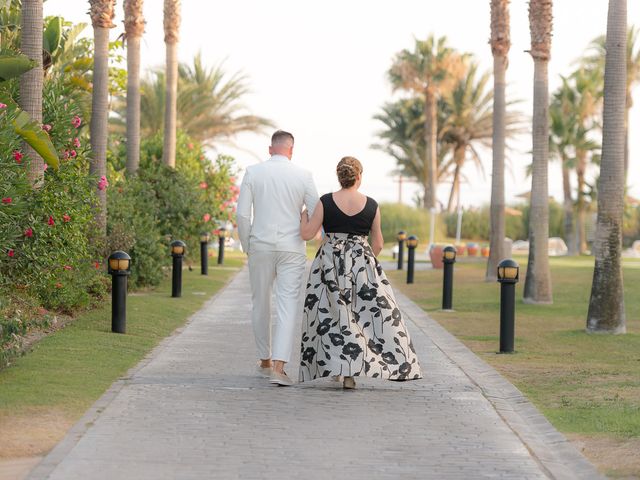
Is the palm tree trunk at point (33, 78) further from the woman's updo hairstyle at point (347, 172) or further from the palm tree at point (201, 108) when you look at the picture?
the palm tree at point (201, 108)

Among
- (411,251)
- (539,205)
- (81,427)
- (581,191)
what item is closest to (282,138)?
(81,427)

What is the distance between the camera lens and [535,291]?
21609 mm

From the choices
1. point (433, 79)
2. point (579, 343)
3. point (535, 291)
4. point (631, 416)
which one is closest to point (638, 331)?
point (579, 343)

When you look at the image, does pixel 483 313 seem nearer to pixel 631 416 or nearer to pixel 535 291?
pixel 535 291

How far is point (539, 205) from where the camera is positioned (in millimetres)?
21812

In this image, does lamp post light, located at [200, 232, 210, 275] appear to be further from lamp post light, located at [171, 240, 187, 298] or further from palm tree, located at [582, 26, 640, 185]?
palm tree, located at [582, 26, 640, 185]

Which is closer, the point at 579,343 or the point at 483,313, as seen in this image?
the point at 579,343

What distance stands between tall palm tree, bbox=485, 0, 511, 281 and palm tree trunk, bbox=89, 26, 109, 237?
33.1 feet

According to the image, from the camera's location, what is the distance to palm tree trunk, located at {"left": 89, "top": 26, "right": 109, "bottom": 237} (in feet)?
63.0

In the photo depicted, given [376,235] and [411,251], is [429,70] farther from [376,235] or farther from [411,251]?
[376,235]

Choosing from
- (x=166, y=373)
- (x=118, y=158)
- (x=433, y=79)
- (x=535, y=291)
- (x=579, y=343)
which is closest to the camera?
(x=166, y=373)

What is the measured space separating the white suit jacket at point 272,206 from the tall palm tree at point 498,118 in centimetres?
1741

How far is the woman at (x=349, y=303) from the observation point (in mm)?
9797

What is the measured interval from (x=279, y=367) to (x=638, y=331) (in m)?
8.17
